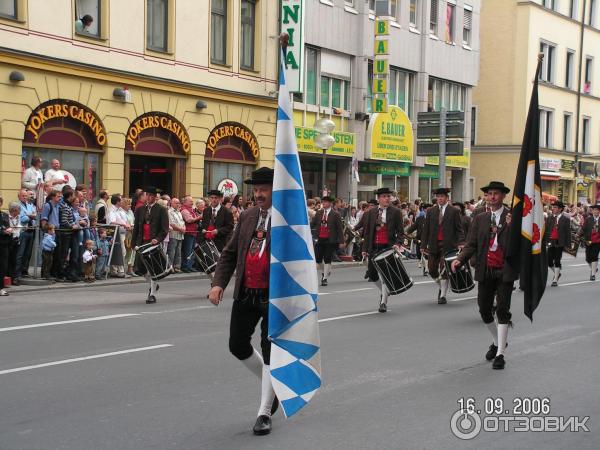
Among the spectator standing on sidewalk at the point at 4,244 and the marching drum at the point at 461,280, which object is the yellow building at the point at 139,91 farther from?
the marching drum at the point at 461,280

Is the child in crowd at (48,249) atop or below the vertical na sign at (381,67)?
below

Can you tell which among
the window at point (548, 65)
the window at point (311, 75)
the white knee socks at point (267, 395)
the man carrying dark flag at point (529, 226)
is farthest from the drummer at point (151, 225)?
the window at point (548, 65)

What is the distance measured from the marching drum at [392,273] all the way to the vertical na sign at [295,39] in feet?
47.6

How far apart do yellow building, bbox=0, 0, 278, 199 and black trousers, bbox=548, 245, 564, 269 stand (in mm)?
10553

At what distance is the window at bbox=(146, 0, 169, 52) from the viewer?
82.3 ft

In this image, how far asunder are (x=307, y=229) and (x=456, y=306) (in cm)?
951

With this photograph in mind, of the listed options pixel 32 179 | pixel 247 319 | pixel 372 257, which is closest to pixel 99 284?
pixel 32 179

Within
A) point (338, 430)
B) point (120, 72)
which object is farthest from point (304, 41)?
Result: point (338, 430)

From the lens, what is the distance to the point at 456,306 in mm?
15133

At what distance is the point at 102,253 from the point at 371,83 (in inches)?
721

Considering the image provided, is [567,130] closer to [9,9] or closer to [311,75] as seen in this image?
[311,75]

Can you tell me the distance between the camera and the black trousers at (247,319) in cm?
667

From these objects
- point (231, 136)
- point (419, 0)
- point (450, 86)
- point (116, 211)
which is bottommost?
point (116, 211)

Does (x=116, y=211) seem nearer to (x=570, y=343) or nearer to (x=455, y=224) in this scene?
(x=455, y=224)
